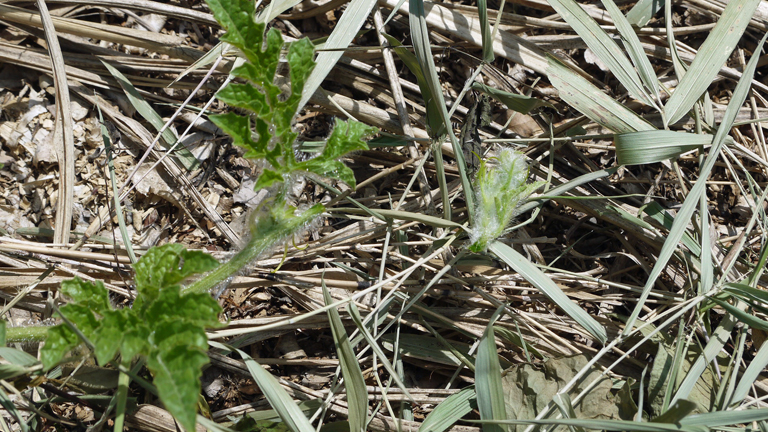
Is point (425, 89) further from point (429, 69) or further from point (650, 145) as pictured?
point (650, 145)

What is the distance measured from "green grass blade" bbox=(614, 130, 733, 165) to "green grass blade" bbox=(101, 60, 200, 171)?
1.95 metres

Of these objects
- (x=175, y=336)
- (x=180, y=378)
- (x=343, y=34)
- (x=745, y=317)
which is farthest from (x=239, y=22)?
(x=745, y=317)

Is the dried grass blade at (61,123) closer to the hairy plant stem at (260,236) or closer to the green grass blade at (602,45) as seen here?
the hairy plant stem at (260,236)

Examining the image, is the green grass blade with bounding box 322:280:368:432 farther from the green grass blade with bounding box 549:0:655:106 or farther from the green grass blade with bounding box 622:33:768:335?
the green grass blade with bounding box 549:0:655:106

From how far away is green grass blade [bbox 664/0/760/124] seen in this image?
7.64 ft

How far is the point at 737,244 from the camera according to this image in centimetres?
242

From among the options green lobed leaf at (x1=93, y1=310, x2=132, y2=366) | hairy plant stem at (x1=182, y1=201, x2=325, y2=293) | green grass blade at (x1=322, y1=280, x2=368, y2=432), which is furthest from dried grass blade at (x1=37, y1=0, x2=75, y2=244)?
green grass blade at (x1=322, y1=280, x2=368, y2=432)

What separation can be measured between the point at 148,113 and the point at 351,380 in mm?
1571

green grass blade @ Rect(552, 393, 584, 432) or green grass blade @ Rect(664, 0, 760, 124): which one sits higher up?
green grass blade @ Rect(664, 0, 760, 124)

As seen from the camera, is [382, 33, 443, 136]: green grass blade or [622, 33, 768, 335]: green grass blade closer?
[622, 33, 768, 335]: green grass blade

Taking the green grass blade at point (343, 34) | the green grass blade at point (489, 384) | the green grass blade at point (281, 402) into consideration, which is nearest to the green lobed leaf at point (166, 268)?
the green grass blade at point (281, 402)

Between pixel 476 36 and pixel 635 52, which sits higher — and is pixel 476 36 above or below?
above

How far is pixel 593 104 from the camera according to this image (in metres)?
2.33

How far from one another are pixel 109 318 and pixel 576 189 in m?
2.03
